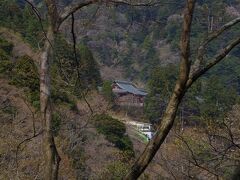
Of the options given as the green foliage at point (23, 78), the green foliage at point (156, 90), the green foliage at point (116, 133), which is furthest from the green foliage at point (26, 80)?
the green foliage at point (156, 90)

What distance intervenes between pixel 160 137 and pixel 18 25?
19993mm

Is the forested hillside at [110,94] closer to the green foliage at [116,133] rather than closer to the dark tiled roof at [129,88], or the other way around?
the green foliage at [116,133]

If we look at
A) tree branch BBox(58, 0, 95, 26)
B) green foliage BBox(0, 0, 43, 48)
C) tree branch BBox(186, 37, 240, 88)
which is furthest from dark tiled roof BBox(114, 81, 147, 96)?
tree branch BBox(186, 37, 240, 88)

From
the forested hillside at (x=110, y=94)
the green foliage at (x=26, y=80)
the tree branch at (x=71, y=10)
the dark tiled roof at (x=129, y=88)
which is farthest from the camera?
the dark tiled roof at (x=129, y=88)

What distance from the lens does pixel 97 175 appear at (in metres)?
13.2

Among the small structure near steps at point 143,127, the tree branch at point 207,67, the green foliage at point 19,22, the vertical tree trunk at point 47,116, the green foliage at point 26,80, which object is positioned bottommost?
the small structure near steps at point 143,127

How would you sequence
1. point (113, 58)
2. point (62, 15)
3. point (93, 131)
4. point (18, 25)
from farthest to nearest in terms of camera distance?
point (113, 58), point (18, 25), point (93, 131), point (62, 15)

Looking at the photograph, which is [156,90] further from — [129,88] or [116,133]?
[116,133]

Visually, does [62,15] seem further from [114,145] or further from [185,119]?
[185,119]

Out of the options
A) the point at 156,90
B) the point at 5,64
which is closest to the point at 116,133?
the point at 5,64

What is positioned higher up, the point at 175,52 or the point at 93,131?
the point at 175,52

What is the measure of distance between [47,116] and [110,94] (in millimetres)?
19440

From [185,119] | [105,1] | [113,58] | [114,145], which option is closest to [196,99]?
[185,119]

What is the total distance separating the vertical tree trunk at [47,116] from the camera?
2.27 meters
